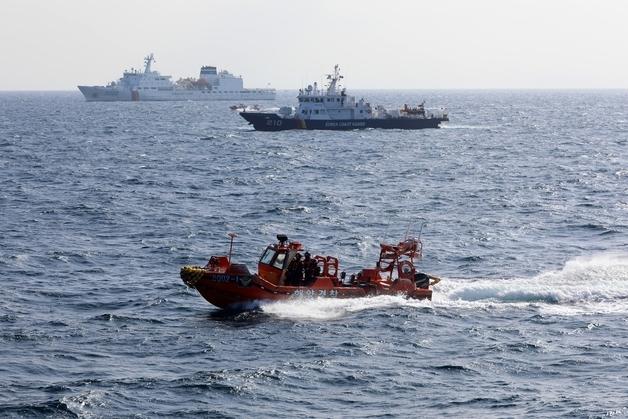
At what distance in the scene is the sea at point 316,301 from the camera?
2750cm

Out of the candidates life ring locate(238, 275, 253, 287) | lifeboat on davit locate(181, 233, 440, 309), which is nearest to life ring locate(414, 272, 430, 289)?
lifeboat on davit locate(181, 233, 440, 309)

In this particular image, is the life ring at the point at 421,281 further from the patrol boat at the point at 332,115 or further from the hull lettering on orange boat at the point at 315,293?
the patrol boat at the point at 332,115

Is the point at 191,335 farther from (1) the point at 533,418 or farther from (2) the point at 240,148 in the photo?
(2) the point at 240,148

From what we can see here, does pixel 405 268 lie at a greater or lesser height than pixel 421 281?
greater

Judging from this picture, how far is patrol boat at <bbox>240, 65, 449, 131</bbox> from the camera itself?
142 metres

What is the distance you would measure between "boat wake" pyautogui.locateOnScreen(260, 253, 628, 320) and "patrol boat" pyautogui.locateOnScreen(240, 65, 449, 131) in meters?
97.3

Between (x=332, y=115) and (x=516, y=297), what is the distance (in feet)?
349

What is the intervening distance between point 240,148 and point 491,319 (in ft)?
284

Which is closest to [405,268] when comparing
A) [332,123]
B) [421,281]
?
[421,281]

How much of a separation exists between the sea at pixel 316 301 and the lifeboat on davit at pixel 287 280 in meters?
0.58

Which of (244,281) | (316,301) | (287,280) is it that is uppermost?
(244,281)

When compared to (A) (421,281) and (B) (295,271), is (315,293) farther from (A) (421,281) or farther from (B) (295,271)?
(A) (421,281)

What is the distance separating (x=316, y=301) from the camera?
37375mm

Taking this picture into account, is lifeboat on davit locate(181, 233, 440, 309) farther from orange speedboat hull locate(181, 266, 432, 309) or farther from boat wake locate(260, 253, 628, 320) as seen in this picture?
boat wake locate(260, 253, 628, 320)
